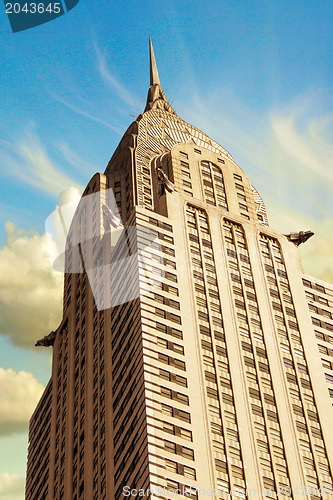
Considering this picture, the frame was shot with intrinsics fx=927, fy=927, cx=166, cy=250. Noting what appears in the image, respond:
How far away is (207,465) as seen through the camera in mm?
101562

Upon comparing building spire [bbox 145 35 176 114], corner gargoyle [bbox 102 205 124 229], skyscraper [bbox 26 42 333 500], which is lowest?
skyscraper [bbox 26 42 333 500]

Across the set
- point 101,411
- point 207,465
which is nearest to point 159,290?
point 101,411

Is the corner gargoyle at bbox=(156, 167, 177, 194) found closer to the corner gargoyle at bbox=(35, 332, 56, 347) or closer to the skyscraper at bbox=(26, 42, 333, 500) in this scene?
the skyscraper at bbox=(26, 42, 333, 500)

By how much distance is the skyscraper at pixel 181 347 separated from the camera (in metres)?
104

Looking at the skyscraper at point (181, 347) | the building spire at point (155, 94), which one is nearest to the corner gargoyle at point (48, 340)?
the skyscraper at point (181, 347)

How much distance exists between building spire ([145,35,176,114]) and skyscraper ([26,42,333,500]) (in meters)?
20.3

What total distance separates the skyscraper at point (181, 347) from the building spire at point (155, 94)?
66.7ft

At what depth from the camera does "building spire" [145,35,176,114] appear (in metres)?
178

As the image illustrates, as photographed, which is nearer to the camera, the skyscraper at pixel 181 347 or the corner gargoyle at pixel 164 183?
the skyscraper at pixel 181 347

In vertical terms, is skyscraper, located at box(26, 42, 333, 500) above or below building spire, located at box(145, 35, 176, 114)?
below

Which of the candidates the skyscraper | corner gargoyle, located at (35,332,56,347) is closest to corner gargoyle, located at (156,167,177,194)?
the skyscraper

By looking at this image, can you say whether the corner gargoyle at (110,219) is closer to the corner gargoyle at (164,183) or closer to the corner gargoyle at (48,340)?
the corner gargoyle at (164,183)

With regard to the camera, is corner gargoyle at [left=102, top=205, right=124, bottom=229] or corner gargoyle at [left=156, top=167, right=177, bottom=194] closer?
corner gargoyle at [left=156, top=167, right=177, bottom=194]

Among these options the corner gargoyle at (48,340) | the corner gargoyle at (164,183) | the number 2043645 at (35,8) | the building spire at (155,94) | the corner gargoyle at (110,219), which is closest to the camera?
the number 2043645 at (35,8)
